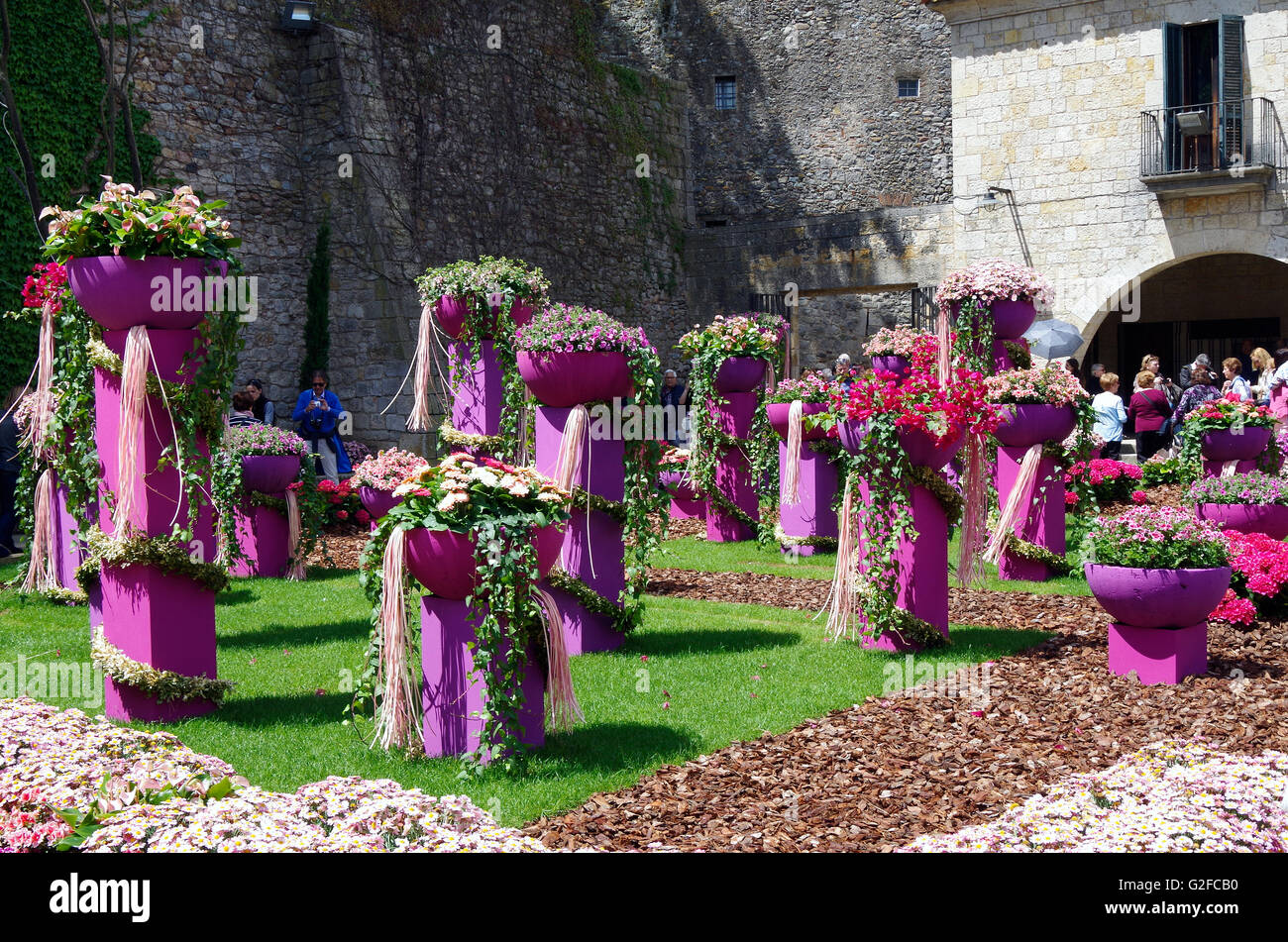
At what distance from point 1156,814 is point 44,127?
549 inches

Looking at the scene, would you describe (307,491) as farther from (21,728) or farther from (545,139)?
(545,139)

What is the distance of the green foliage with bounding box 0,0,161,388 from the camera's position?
43.7 ft

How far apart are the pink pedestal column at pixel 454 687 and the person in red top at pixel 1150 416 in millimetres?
11729

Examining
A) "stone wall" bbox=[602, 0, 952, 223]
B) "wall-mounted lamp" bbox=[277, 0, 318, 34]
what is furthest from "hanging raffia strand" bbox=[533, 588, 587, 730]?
"stone wall" bbox=[602, 0, 952, 223]

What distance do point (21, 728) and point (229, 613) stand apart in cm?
498

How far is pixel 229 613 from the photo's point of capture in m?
9.20

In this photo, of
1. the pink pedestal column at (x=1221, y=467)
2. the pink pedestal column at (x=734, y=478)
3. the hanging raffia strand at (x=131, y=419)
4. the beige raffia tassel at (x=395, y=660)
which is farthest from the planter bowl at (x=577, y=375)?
the pink pedestal column at (x=1221, y=467)

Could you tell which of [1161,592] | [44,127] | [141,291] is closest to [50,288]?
[141,291]

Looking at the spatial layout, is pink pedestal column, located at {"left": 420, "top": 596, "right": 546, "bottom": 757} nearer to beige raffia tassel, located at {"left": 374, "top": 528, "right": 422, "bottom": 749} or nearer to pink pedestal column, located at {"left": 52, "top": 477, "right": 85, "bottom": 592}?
beige raffia tassel, located at {"left": 374, "top": 528, "right": 422, "bottom": 749}

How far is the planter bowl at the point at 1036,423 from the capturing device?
10.1 meters

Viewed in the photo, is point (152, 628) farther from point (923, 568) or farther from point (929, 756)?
point (923, 568)

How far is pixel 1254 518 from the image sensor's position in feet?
30.3

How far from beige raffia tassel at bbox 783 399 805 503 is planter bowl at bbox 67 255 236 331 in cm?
629

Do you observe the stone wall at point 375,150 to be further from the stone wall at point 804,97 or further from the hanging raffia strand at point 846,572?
the hanging raffia strand at point 846,572
